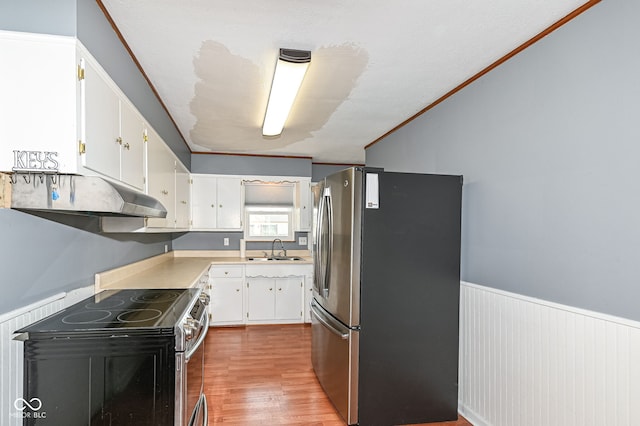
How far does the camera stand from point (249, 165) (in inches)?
218

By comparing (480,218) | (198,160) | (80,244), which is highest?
(198,160)

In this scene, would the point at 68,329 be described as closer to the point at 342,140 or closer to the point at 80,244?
the point at 80,244

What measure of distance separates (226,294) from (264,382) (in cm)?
191

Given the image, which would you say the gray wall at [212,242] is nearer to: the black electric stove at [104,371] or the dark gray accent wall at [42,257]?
the dark gray accent wall at [42,257]

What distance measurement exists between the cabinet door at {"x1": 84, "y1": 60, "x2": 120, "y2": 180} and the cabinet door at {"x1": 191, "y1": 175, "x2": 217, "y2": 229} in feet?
10.9

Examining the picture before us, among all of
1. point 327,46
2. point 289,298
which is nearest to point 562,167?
point 327,46

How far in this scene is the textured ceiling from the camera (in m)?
1.87

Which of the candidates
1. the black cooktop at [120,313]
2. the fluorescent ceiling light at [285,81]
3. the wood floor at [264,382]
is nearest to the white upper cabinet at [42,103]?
the black cooktop at [120,313]

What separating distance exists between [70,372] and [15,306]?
37 cm

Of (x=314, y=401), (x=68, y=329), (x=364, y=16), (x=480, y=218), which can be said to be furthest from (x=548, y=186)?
(x=68, y=329)

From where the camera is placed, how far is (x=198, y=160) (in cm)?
542

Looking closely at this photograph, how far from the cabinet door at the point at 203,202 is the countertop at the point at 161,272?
0.50 metres

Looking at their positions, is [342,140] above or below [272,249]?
→ above

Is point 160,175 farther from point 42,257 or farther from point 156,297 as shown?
point 42,257
